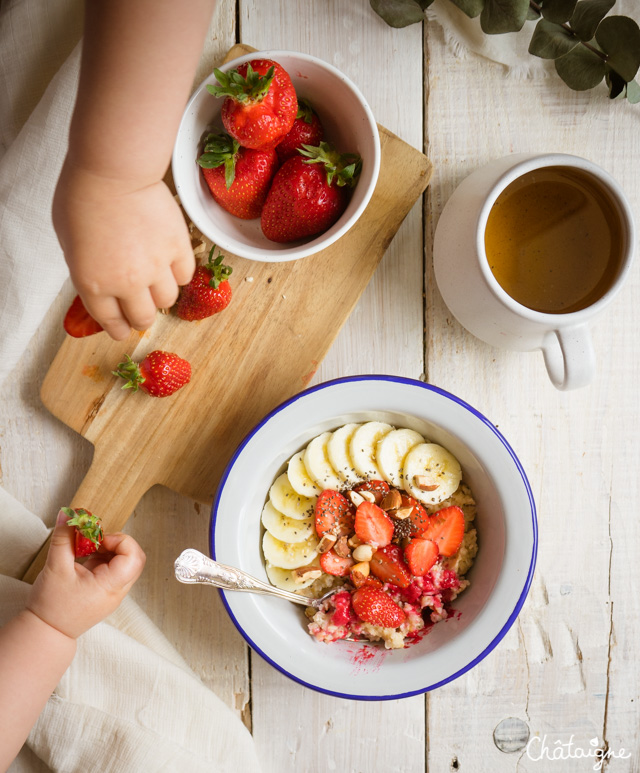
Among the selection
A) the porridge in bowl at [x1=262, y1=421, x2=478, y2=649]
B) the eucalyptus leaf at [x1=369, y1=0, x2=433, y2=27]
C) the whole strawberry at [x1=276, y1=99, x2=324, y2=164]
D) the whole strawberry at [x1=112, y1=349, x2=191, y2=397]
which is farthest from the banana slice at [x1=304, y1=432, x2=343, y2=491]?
the eucalyptus leaf at [x1=369, y1=0, x2=433, y2=27]

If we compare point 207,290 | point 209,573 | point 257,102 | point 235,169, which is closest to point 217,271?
point 207,290

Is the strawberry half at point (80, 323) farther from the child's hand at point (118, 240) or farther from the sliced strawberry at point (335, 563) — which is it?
the sliced strawberry at point (335, 563)

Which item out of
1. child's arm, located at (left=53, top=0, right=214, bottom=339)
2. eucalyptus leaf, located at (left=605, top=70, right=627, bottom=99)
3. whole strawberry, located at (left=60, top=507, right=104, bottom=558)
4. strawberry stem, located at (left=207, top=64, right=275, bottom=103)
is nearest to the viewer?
child's arm, located at (left=53, top=0, right=214, bottom=339)

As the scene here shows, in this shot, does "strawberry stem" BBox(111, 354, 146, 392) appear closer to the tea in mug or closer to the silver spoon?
the silver spoon

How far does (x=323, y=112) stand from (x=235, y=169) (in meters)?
0.18

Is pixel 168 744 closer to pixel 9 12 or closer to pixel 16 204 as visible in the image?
pixel 16 204

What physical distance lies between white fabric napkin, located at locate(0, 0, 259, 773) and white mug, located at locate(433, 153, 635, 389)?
26.7 inches

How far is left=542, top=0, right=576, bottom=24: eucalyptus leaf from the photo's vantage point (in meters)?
1.04

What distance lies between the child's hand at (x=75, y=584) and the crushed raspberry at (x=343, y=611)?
33 centimetres

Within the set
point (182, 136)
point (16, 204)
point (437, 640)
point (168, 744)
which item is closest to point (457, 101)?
point (182, 136)

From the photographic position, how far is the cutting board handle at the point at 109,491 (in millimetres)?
1097

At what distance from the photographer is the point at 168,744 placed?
3.66 ft

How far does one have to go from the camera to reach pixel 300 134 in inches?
39.7

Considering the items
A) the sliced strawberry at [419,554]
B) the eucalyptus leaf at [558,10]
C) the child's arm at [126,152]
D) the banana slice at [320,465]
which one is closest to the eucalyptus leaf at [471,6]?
the eucalyptus leaf at [558,10]
